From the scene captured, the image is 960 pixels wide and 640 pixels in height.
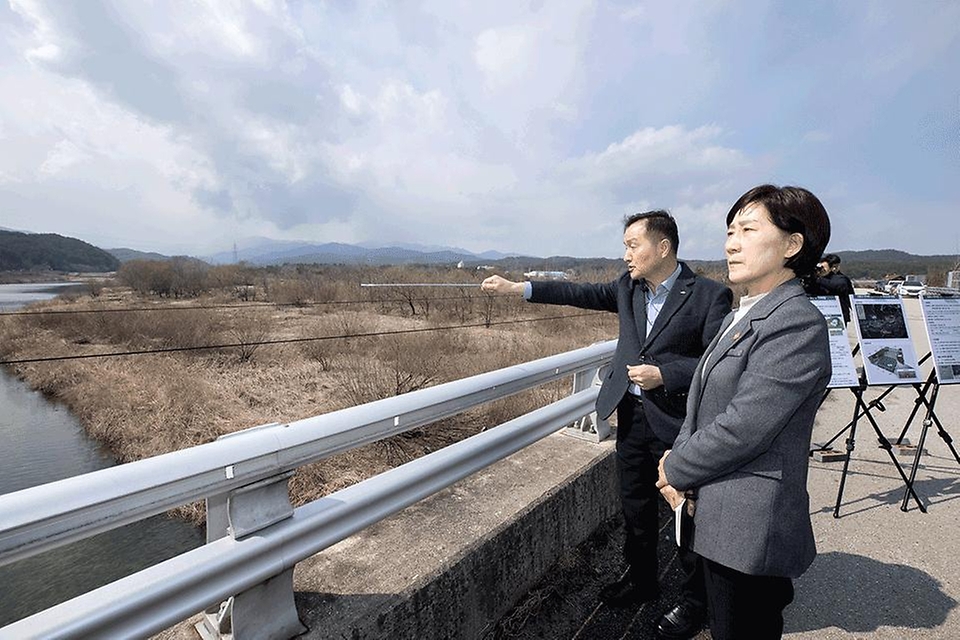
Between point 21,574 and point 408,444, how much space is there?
4813mm

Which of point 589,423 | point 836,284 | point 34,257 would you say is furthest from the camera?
point 34,257

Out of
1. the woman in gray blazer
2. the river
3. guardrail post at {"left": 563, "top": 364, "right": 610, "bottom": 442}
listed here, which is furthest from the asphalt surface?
the river

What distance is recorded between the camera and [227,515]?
147 cm

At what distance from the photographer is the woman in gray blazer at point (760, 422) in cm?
146

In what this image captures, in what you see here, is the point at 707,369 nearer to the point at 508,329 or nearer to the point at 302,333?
the point at 302,333

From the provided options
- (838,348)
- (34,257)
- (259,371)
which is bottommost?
(259,371)

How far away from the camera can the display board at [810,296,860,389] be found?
3.92 meters

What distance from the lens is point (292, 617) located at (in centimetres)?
150

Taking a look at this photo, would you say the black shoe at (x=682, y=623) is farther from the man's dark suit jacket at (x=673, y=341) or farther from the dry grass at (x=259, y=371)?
the dry grass at (x=259, y=371)

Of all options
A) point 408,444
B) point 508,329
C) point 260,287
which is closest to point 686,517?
point 408,444

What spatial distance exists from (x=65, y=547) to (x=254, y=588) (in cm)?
806

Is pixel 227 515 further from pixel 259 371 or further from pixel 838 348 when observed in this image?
pixel 259 371

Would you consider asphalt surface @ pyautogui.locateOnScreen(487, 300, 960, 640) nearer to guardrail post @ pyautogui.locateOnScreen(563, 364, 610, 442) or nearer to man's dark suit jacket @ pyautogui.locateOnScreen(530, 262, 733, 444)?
guardrail post @ pyautogui.locateOnScreen(563, 364, 610, 442)

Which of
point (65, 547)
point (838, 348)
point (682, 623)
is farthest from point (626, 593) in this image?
point (65, 547)
